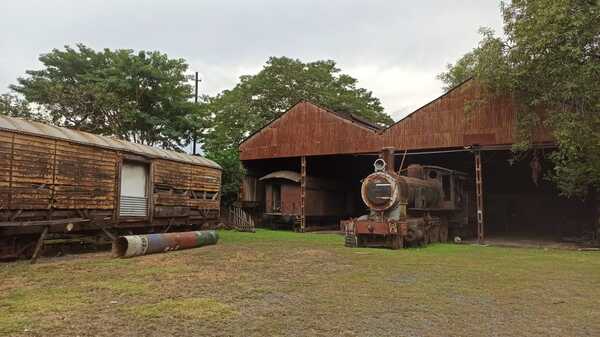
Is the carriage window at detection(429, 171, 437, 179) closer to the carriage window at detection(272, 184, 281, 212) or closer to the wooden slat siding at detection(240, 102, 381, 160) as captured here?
the wooden slat siding at detection(240, 102, 381, 160)

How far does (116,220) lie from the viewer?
48.8 ft

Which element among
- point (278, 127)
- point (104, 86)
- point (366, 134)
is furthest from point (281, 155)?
point (104, 86)

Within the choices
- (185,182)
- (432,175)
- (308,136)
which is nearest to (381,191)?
(432,175)

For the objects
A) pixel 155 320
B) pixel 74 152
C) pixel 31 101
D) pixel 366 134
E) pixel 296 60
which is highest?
pixel 296 60

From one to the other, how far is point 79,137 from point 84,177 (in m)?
1.31

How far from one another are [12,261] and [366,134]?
17.3 meters

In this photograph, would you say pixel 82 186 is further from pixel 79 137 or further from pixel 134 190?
pixel 134 190

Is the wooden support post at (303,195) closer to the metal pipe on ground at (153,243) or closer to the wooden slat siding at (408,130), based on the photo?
the wooden slat siding at (408,130)

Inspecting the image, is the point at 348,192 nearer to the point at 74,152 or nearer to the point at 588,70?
the point at 588,70

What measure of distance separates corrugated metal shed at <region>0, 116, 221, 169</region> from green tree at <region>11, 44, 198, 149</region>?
34.5ft

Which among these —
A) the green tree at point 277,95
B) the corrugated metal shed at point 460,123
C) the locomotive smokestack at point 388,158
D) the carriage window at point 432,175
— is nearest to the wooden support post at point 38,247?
the locomotive smokestack at point 388,158

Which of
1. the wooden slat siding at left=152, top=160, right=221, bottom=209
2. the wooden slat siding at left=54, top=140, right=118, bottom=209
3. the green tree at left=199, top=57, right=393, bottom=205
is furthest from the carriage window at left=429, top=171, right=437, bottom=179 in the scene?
the green tree at left=199, top=57, right=393, bottom=205

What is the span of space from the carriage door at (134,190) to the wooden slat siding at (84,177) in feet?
2.34

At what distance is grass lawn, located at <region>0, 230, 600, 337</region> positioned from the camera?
18.3ft
